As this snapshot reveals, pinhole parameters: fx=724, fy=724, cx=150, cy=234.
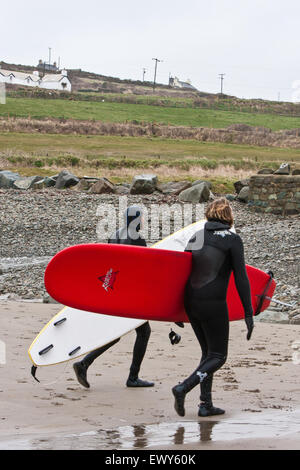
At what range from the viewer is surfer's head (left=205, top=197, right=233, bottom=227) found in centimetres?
544

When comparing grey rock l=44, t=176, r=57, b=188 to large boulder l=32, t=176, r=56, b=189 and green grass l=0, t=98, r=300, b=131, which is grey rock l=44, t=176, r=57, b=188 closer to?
large boulder l=32, t=176, r=56, b=189

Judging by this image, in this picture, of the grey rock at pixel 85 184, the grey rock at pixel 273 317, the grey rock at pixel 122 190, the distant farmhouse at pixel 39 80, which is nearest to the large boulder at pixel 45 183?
the grey rock at pixel 85 184

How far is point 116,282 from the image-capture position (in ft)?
19.6

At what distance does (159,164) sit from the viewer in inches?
1335

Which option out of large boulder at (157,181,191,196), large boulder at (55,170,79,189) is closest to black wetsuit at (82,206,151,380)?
large boulder at (157,181,191,196)

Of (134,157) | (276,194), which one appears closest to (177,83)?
(134,157)

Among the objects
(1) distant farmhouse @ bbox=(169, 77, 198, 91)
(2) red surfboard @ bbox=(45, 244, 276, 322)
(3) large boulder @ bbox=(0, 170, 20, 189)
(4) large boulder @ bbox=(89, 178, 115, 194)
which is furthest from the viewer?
(1) distant farmhouse @ bbox=(169, 77, 198, 91)

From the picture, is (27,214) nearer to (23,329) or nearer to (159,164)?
(23,329)

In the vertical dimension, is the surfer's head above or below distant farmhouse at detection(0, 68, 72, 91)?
below

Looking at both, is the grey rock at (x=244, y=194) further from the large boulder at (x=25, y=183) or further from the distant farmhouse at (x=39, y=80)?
the distant farmhouse at (x=39, y=80)

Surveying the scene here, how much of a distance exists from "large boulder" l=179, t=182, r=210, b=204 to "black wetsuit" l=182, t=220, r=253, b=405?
58.7 ft

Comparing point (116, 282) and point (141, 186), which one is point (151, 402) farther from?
point (141, 186)

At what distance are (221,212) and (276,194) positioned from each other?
16561 millimetres

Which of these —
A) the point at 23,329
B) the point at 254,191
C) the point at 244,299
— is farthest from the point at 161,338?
the point at 254,191
